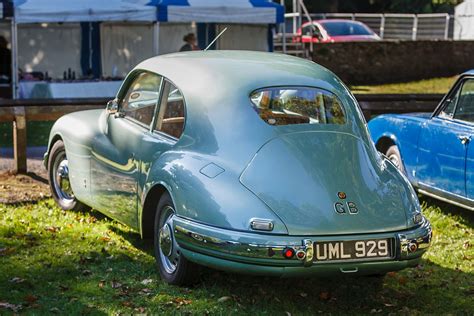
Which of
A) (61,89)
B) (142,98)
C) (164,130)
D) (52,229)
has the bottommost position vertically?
(61,89)

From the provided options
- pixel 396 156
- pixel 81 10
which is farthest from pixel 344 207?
pixel 81 10

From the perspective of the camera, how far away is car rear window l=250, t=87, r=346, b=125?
22.8 feet

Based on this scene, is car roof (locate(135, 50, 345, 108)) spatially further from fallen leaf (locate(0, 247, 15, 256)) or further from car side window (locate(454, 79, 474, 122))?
car side window (locate(454, 79, 474, 122))

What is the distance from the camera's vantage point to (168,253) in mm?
6918

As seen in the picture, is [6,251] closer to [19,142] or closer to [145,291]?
[145,291]

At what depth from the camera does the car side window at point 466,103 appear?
932 cm

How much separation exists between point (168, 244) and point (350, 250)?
4.34 ft

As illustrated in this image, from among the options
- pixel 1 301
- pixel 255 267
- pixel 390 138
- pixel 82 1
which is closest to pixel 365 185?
pixel 255 267

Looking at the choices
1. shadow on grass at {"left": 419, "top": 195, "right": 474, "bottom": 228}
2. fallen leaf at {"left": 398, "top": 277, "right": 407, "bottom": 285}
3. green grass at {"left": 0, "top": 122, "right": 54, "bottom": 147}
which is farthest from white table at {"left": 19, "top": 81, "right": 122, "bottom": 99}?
fallen leaf at {"left": 398, "top": 277, "right": 407, "bottom": 285}

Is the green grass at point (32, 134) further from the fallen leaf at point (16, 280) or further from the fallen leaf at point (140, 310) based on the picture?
the fallen leaf at point (140, 310)

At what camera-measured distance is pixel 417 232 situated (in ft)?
21.4

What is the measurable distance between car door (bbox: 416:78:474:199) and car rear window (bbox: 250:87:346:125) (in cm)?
228

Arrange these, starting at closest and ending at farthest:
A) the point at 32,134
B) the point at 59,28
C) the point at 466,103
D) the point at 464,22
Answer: the point at 466,103 < the point at 32,134 < the point at 59,28 < the point at 464,22

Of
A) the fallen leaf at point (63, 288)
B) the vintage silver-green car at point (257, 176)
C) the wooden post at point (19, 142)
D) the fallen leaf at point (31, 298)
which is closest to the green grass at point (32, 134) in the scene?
the wooden post at point (19, 142)
